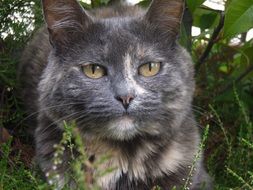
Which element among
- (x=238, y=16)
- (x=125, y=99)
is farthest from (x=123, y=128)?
(x=238, y=16)

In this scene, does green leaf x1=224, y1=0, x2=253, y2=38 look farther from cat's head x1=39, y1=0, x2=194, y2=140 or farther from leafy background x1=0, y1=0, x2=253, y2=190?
cat's head x1=39, y1=0, x2=194, y2=140

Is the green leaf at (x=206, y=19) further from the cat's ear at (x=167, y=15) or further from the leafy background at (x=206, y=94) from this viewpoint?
the cat's ear at (x=167, y=15)

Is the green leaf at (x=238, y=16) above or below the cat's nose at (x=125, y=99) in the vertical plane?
above

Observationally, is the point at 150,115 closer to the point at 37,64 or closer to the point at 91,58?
the point at 91,58

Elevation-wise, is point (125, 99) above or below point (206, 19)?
above

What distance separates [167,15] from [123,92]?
51 centimetres

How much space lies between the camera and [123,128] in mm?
2160

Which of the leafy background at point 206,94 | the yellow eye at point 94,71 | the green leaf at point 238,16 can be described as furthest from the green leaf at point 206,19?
the yellow eye at point 94,71

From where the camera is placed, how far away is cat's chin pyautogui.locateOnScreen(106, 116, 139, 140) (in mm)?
2129

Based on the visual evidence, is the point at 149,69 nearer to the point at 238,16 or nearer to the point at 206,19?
the point at 238,16

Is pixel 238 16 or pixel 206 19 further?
pixel 206 19

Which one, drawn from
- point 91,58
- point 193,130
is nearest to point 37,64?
point 91,58

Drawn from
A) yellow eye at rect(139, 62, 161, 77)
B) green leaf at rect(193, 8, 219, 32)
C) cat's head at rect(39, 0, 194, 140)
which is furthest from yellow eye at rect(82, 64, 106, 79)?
green leaf at rect(193, 8, 219, 32)

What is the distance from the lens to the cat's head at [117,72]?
2137mm
